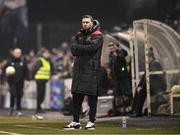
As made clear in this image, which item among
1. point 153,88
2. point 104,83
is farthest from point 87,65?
point 104,83

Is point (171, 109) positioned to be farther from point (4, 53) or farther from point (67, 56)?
point (4, 53)

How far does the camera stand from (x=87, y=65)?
1266 centimetres

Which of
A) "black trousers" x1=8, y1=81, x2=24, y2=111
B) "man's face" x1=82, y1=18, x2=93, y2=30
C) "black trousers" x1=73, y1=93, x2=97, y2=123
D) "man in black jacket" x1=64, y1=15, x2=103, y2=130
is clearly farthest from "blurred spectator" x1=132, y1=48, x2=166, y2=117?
"black trousers" x1=8, y1=81, x2=24, y2=111

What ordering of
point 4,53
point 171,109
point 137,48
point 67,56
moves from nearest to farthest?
1. point 171,109
2. point 137,48
3. point 67,56
4. point 4,53

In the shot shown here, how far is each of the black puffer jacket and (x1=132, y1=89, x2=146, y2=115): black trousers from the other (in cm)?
396

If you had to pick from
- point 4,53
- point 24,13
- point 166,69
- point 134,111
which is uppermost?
point 24,13

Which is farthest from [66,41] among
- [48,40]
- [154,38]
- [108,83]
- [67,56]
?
[154,38]

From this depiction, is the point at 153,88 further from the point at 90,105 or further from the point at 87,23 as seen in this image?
the point at 87,23

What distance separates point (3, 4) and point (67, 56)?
178 inches

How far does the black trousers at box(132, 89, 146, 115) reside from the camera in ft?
54.2

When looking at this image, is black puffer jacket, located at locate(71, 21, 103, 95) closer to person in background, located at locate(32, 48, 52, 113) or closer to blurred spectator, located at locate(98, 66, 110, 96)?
blurred spectator, located at locate(98, 66, 110, 96)

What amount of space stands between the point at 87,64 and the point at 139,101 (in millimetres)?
4217

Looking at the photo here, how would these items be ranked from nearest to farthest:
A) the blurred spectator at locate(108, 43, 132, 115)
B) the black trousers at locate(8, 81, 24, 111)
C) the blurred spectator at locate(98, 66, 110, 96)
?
1. the blurred spectator at locate(108, 43, 132, 115)
2. the blurred spectator at locate(98, 66, 110, 96)
3. the black trousers at locate(8, 81, 24, 111)

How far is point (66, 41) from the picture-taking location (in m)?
28.4
